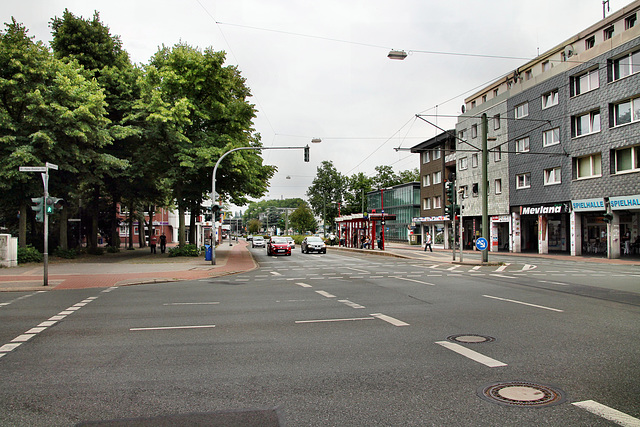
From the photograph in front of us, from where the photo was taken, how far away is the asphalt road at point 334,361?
4035 mm

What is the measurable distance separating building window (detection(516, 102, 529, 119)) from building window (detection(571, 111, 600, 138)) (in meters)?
5.23

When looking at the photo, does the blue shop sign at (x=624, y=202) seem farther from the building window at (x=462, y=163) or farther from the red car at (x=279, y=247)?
the red car at (x=279, y=247)

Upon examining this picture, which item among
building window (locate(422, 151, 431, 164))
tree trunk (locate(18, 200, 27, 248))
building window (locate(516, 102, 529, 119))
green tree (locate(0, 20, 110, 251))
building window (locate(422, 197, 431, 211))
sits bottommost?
tree trunk (locate(18, 200, 27, 248))

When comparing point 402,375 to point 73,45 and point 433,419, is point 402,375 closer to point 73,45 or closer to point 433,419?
point 433,419

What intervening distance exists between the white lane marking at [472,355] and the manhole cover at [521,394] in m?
0.70

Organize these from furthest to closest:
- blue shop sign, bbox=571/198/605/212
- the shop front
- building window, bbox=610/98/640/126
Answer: the shop front → blue shop sign, bbox=571/198/605/212 → building window, bbox=610/98/640/126

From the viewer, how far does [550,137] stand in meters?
36.2

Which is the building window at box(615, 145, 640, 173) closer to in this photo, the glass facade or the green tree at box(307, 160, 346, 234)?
the glass facade

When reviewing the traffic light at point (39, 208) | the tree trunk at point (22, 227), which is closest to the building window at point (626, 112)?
the traffic light at point (39, 208)

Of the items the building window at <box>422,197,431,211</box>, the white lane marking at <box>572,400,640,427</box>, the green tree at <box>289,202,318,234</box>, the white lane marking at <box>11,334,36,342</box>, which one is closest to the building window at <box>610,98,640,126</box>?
the building window at <box>422,197,431,211</box>

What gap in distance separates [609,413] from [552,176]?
3580 cm

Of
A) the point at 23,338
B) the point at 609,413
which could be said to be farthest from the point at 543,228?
the point at 23,338

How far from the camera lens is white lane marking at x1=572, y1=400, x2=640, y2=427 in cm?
364

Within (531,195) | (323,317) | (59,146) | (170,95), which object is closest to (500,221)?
(531,195)
